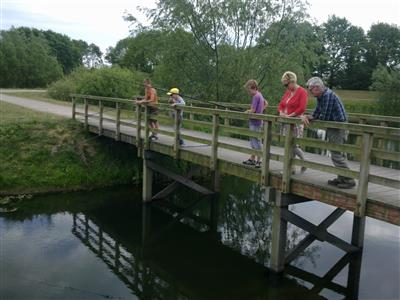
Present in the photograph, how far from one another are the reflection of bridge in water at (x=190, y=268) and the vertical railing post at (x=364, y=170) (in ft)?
8.45

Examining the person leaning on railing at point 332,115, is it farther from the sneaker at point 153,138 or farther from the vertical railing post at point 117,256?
the sneaker at point 153,138

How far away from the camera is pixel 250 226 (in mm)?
12281

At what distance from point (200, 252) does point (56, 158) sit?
23.3 ft

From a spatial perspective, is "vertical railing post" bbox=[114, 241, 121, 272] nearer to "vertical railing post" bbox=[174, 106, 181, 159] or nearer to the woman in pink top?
"vertical railing post" bbox=[174, 106, 181, 159]

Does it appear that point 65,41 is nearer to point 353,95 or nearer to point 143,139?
point 353,95

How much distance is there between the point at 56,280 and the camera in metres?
8.42

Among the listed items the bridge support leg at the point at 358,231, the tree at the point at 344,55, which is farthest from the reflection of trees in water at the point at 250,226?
the tree at the point at 344,55

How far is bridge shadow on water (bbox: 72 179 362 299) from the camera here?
8453 mm

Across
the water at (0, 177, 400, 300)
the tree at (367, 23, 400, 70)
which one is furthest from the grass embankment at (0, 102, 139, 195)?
the tree at (367, 23, 400, 70)

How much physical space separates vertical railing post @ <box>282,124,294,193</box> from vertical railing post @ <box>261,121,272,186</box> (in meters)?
0.42

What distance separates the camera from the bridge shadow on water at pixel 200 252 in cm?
845

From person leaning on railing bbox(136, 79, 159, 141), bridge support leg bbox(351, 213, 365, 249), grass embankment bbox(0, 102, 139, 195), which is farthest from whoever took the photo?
grass embankment bbox(0, 102, 139, 195)

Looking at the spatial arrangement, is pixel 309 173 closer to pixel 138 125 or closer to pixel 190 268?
pixel 190 268

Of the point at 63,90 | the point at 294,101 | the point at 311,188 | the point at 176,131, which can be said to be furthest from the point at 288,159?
the point at 63,90
